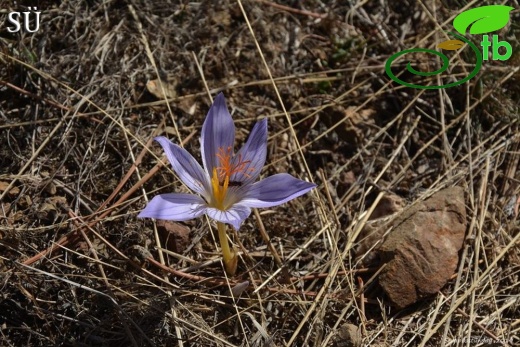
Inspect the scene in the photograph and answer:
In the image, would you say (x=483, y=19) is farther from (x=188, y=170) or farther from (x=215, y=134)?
(x=188, y=170)

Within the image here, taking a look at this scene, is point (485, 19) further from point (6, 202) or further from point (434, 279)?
point (6, 202)

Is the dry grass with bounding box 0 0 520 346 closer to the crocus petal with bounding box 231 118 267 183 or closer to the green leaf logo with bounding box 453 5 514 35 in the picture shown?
the green leaf logo with bounding box 453 5 514 35

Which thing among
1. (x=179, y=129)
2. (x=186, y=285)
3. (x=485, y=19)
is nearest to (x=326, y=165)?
(x=179, y=129)

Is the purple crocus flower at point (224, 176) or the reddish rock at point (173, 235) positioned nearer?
the purple crocus flower at point (224, 176)

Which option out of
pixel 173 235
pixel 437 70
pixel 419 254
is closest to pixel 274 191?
pixel 173 235

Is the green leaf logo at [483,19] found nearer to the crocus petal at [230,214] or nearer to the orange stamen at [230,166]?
the orange stamen at [230,166]

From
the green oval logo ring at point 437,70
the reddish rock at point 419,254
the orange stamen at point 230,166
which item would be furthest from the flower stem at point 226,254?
the green oval logo ring at point 437,70
